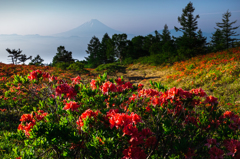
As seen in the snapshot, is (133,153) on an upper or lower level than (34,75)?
lower

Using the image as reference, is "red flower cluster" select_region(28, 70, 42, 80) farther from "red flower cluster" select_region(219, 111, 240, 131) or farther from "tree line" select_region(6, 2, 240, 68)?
"tree line" select_region(6, 2, 240, 68)

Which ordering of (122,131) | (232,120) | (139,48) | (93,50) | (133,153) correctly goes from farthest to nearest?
(93,50), (139,48), (232,120), (122,131), (133,153)

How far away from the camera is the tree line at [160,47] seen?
20283 millimetres

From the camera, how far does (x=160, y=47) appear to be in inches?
1252

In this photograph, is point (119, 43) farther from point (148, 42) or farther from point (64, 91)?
point (64, 91)

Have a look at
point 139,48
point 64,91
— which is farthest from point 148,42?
point 64,91

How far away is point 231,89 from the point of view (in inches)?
346

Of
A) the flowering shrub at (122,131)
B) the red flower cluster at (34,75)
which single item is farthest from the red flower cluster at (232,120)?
the red flower cluster at (34,75)

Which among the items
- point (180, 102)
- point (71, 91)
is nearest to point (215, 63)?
point (180, 102)

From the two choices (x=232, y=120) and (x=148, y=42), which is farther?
(x=148, y=42)

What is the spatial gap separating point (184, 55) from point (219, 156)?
19.6 metres

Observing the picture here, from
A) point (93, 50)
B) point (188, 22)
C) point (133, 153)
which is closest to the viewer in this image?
point (133, 153)

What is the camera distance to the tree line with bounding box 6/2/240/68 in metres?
20.3

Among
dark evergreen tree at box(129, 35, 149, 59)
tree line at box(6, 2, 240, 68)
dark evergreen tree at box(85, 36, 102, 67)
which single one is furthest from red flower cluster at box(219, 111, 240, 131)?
dark evergreen tree at box(85, 36, 102, 67)
